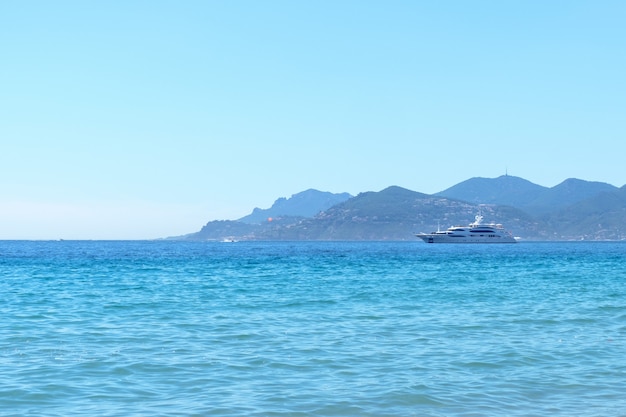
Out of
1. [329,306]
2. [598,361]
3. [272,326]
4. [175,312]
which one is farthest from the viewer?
[329,306]

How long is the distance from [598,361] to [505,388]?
4342 millimetres

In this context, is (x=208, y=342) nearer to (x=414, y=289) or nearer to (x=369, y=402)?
(x=369, y=402)

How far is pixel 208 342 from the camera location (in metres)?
20.1

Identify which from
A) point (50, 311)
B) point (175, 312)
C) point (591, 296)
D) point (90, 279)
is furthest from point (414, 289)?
point (90, 279)

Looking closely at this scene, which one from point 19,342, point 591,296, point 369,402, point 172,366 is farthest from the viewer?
point 591,296

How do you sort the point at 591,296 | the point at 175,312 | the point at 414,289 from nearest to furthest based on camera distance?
the point at 175,312
the point at 591,296
the point at 414,289

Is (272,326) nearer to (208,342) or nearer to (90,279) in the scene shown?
(208,342)

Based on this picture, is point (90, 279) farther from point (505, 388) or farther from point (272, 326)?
point (505, 388)

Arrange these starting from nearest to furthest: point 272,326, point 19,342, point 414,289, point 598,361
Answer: point 598,361 < point 19,342 < point 272,326 < point 414,289

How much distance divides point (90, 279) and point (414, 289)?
23.9 meters

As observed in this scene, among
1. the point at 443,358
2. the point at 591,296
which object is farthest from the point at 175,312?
the point at 591,296

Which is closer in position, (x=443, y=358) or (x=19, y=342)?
(x=443, y=358)

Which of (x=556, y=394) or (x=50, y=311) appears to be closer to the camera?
(x=556, y=394)

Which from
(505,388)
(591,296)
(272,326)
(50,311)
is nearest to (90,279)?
(50,311)
